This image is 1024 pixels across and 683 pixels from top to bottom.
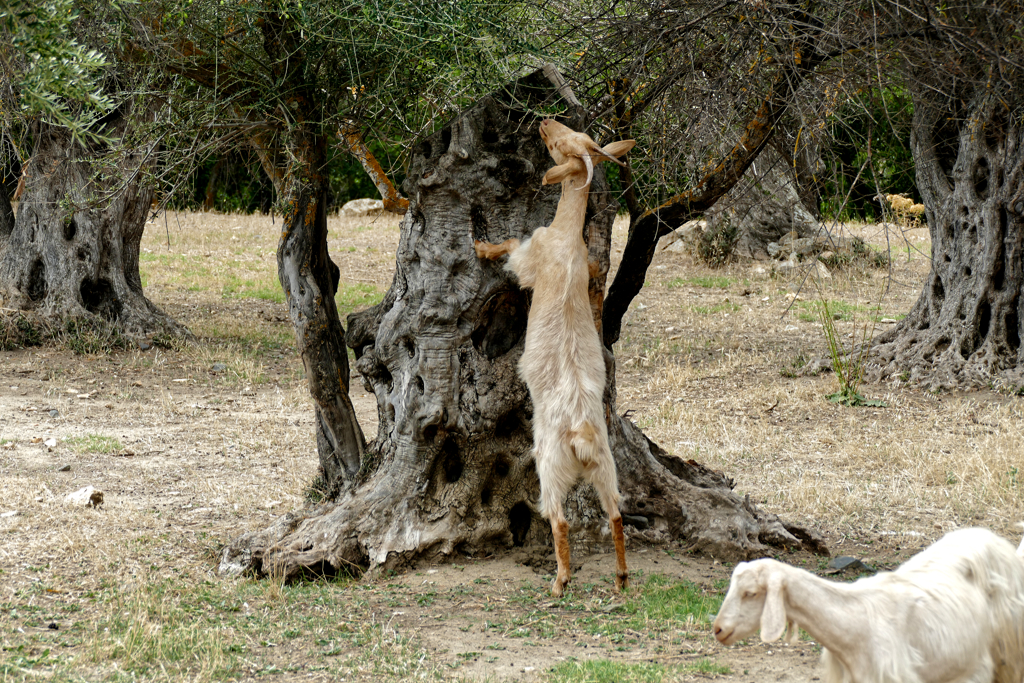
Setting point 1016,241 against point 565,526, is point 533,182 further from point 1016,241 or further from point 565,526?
point 1016,241

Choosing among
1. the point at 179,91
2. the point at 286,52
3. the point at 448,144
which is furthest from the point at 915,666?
the point at 179,91

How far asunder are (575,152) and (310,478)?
4.01 meters

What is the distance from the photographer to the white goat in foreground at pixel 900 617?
324 centimetres

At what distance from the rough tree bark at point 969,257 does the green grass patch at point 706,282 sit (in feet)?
19.5

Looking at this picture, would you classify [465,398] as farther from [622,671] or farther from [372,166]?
[622,671]

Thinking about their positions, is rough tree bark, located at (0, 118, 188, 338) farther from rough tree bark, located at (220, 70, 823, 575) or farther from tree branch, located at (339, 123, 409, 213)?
rough tree bark, located at (220, 70, 823, 575)

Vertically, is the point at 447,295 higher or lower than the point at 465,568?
higher

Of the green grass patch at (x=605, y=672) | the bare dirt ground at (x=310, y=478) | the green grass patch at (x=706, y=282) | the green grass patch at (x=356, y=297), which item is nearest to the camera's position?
the green grass patch at (x=605, y=672)

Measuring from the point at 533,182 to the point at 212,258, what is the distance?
13.7 metres

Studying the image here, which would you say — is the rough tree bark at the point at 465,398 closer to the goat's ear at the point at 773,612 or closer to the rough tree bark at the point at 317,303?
the rough tree bark at the point at 317,303

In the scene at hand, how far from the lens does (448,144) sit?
6.20 meters

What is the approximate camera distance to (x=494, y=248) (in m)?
5.86

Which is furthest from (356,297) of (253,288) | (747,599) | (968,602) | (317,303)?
(968,602)

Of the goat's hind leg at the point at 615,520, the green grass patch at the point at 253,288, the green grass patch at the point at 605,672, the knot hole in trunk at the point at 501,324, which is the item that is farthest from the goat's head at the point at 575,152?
the green grass patch at the point at 253,288
